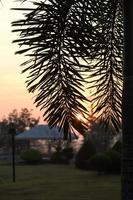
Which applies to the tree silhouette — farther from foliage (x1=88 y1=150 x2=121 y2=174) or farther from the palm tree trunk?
foliage (x1=88 y1=150 x2=121 y2=174)

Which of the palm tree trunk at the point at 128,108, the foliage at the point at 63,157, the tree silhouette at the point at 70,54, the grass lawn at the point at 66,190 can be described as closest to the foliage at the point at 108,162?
the grass lawn at the point at 66,190

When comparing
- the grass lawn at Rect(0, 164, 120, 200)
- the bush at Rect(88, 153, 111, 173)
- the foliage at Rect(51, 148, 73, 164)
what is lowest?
the grass lawn at Rect(0, 164, 120, 200)

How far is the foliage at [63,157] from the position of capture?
138 ft

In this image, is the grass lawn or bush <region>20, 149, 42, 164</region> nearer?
the grass lawn

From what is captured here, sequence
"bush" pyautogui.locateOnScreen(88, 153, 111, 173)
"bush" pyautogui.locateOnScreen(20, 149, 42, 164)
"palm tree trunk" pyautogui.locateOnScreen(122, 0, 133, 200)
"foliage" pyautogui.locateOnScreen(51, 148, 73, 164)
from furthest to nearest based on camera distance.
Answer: "bush" pyautogui.locateOnScreen(20, 149, 42, 164)
"foliage" pyautogui.locateOnScreen(51, 148, 73, 164)
"bush" pyautogui.locateOnScreen(88, 153, 111, 173)
"palm tree trunk" pyautogui.locateOnScreen(122, 0, 133, 200)

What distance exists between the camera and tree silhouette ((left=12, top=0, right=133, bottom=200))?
4.84 metres

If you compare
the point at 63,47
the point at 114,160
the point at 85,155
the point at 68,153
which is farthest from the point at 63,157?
the point at 63,47

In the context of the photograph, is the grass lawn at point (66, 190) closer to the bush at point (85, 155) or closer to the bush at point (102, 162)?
the bush at point (102, 162)

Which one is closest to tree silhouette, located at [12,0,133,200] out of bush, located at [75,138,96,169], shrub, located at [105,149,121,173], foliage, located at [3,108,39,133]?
shrub, located at [105,149,121,173]

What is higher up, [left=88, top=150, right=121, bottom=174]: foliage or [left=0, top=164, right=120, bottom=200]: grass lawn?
[left=88, top=150, right=121, bottom=174]: foliage

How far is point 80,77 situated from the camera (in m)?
5.29

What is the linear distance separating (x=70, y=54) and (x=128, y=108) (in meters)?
0.85

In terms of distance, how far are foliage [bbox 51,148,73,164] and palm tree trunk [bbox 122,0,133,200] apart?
3731cm

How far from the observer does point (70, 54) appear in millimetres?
5250
